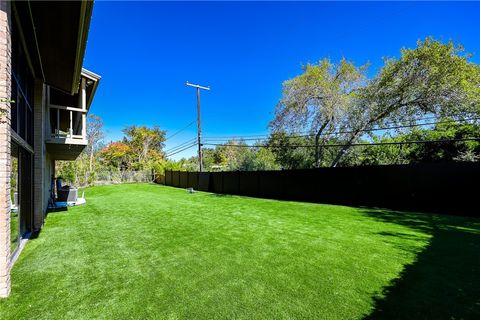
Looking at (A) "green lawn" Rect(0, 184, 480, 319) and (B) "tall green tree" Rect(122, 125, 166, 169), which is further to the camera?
(B) "tall green tree" Rect(122, 125, 166, 169)

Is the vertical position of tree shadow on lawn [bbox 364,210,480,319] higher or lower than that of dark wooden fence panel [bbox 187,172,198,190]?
lower

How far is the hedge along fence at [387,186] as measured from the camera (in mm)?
8492

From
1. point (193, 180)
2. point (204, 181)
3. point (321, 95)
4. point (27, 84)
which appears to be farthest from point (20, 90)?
point (193, 180)

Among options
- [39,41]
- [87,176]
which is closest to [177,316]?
[39,41]

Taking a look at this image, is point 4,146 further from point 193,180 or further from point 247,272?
point 193,180

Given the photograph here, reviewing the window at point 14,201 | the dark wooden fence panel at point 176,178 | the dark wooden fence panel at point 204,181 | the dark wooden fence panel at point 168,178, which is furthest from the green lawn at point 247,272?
the dark wooden fence panel at point 168,178

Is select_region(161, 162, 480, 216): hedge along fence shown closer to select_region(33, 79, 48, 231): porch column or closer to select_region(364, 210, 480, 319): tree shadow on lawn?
select_region(364, 210, 480, 319): tree shadow on lawn

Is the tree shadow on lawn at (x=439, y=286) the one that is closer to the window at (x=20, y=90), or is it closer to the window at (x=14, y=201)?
the window at (x=14, y=201)

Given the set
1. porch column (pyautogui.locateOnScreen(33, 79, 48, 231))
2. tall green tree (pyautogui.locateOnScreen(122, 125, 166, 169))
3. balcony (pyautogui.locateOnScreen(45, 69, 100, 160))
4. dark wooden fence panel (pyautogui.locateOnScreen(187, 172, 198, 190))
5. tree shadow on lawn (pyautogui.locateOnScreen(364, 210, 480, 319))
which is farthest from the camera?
tall green tree (pyautogui.locateOnScreen(122, 125, 166, 169))

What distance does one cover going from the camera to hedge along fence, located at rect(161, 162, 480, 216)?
8492 mm

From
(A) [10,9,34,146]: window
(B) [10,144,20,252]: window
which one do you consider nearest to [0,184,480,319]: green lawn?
(B) [10,144,20,252]: window

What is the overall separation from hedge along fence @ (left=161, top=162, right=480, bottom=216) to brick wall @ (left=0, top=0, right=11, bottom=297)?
35.2 ft

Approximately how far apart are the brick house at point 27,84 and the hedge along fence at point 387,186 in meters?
9.84

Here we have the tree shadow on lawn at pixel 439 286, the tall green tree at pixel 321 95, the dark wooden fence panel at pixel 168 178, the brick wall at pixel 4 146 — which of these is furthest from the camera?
the dark wooden fence panel at pixel 168 178
